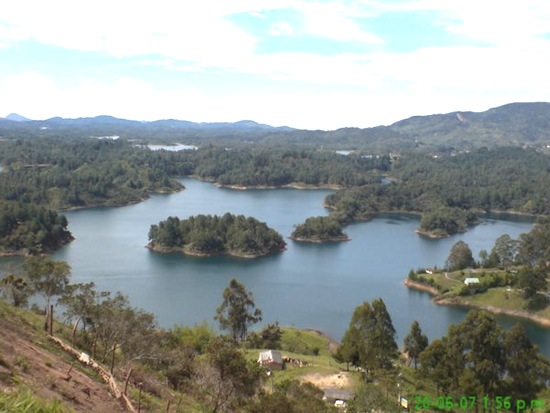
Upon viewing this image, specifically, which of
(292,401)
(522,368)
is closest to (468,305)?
(522,368)

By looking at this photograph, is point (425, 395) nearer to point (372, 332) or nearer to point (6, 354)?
point (372, 332)

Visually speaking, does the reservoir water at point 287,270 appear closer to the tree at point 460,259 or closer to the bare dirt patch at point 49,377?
the tree at point 460,259

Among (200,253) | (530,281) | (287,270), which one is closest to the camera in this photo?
(530,281)

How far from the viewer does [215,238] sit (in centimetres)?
4956

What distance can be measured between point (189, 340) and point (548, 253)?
32.7 meters

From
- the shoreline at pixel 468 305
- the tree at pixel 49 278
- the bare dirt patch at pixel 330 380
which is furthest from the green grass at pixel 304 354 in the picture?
the shoreline at pixel 468 305

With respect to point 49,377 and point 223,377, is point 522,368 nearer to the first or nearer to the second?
point 223,377

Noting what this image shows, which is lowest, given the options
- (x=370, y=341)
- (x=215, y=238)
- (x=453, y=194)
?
(x=215, y=238)

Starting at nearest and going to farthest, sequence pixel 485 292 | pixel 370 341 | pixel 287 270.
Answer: pixel 370 341, pixel 485 292, pixel 287 270

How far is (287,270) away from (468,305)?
13848mm

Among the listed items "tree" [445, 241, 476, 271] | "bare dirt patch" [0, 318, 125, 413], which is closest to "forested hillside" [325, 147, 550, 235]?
"tree" [445, 241, 476, 271]

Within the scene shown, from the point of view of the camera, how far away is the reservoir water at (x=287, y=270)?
1315 inches

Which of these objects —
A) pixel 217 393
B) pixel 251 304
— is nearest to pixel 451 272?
pixel 251 304

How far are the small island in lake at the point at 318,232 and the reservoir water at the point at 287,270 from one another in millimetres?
1439
